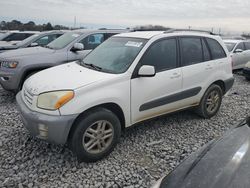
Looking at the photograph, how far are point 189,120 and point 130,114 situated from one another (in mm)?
1753

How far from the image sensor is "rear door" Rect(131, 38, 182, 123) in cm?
358

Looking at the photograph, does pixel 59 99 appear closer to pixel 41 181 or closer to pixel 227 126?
pixel 41 181

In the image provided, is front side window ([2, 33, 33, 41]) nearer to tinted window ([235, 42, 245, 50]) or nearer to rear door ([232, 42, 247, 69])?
rear door ([232, 42, 247, 69])

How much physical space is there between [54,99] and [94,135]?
2.27 feet

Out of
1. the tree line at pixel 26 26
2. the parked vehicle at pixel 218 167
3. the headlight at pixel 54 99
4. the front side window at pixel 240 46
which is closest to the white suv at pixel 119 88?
the headlight at pixel 54 99

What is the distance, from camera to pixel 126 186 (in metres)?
2.86

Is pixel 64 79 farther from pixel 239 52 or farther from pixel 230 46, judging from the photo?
pixel 230 46

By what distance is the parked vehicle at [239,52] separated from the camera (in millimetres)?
10438

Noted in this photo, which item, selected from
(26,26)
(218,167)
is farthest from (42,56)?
(26,26)

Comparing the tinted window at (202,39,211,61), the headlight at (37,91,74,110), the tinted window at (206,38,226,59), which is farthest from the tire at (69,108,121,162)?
the tinted window at (206,38,226,59)

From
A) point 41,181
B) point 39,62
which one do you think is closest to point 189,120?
point 41,181

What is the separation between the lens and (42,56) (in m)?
5.82

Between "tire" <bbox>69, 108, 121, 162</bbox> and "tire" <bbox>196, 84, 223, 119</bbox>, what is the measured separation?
2058mm

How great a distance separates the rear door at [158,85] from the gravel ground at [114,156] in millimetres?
464
